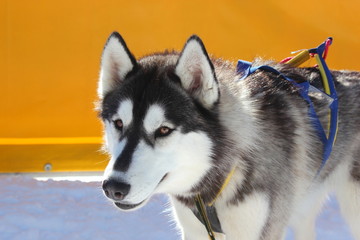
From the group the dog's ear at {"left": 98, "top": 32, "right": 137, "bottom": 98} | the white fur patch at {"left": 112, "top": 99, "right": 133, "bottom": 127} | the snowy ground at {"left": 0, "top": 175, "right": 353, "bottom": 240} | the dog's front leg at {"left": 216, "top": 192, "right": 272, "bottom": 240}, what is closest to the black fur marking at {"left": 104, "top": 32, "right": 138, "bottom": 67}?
the dog's ear at {"left": 98, "top": 32, "right": 137, "bottom": 98}

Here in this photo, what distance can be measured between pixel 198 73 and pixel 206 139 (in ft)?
0.91

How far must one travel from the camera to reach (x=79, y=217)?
3469 mm

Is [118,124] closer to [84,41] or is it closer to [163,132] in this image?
[163,132]

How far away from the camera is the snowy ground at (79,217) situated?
10.6 feet

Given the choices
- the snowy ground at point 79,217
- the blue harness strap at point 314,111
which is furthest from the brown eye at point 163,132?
the snowy ground at point 79,217

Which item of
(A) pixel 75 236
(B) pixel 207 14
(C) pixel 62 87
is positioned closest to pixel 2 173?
(C) pixel 62 87

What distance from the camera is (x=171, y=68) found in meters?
2.03

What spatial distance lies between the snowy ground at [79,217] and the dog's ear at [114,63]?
1.38m

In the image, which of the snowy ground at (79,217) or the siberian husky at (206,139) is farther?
the snowy ground at (79,217)

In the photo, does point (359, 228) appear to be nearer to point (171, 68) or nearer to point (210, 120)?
point (210, 120)

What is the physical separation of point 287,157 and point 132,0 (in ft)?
8.90

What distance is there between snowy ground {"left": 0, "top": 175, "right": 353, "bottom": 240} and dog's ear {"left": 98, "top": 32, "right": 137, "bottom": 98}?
1.38 metres

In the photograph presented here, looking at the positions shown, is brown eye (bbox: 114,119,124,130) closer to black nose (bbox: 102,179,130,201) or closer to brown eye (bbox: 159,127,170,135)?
brown eye (bbox: 159,127,170,135)

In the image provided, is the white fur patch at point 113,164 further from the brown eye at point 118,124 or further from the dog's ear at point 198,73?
the dog's ear at point 198,73
